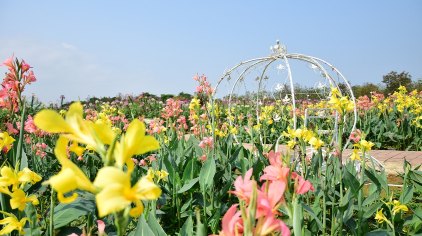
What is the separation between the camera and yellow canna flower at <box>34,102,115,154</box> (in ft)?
1.66

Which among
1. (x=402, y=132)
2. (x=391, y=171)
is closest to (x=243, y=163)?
(x=391, y=171)

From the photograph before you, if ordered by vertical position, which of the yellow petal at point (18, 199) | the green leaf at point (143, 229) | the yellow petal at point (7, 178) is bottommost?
the green leaf at point (143, 229)

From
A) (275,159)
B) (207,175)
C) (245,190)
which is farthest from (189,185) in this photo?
(245,190)

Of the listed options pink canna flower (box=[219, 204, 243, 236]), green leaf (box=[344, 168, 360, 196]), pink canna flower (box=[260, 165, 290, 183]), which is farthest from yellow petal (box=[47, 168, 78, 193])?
green leaf (box=[344, 168, 360, 196])

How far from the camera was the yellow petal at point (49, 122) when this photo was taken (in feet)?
1.64

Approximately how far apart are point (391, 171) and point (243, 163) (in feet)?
9.92

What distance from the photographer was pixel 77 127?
54 cm

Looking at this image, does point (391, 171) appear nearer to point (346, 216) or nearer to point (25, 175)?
point (346, 216)

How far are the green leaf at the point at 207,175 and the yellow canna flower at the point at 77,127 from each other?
2.01m

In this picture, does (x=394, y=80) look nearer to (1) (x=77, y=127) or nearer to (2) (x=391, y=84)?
(2) (x=391, y=84)

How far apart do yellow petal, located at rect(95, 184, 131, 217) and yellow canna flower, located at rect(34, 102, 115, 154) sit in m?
0.08

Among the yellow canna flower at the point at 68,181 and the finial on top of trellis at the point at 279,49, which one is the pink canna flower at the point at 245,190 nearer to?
the yellow canna flower at the point at 68,181

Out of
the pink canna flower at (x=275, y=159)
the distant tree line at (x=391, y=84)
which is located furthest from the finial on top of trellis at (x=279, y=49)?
the distant tree line at (x=391, y=84)

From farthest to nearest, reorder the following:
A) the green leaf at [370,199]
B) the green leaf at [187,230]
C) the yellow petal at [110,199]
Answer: the green leaf at [370,199]
the green leaf at [187,230]
the yellow petal at [110,199]
